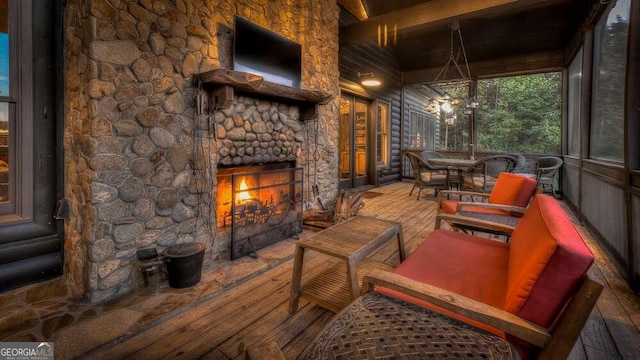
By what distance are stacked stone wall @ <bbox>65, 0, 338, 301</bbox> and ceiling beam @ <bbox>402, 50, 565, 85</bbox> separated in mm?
6236

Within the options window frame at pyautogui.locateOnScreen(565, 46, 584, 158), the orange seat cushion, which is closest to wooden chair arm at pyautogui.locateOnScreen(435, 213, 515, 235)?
the orange seat cushion

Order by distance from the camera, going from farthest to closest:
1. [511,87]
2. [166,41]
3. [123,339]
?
1. [511,87]
2. [166,41]
3. [123,339]

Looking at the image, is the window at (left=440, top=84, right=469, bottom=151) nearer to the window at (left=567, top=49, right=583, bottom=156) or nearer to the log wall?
the log wall

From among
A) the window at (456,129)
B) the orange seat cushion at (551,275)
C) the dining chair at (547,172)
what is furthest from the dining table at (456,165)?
the window at (456,129)

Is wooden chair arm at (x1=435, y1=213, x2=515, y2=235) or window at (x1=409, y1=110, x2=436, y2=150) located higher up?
window at (x1=409, y1=110, x2=436, y2=150)

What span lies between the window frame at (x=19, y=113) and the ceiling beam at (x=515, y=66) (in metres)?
7.67

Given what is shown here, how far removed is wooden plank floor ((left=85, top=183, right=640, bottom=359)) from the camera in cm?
155

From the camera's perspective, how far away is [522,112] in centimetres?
1019

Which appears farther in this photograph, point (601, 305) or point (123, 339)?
point (601, 305)

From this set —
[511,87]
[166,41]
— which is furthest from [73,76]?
[511,87]

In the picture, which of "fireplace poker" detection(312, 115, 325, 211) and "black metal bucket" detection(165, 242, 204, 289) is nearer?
"black metal bucket" detection(165, 242, 204, 289)

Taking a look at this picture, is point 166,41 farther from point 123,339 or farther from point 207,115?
point 123,339

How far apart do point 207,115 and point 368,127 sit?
15.5ft

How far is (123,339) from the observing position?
163 cm
